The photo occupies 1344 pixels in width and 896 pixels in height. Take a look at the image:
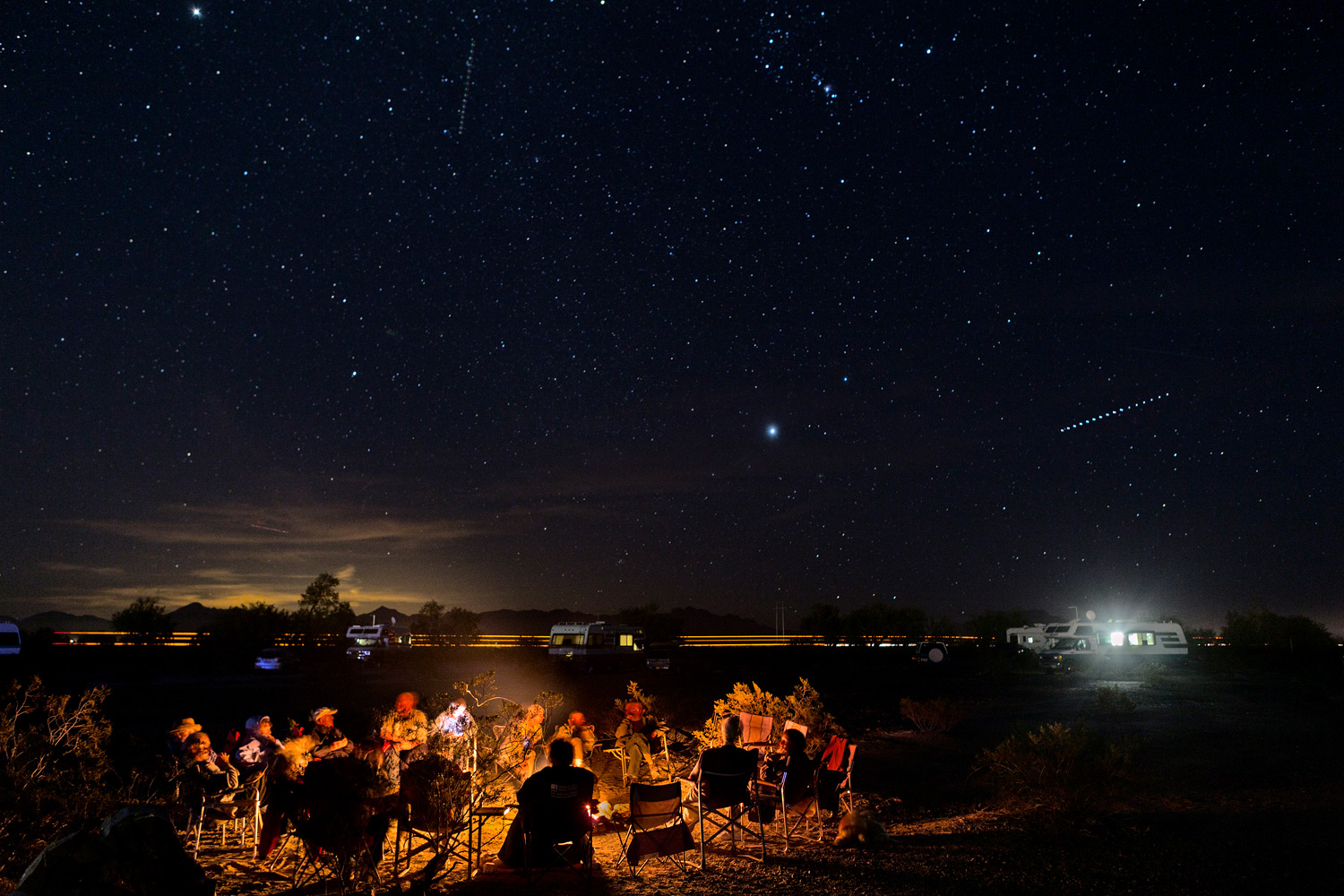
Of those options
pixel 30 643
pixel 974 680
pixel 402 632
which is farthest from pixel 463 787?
pixel 402 632

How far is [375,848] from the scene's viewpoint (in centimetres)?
472

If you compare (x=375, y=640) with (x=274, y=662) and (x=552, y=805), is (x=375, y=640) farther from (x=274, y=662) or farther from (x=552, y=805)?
(x=552, y=805)

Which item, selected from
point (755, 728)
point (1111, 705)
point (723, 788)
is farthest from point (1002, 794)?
point (1111, 705)

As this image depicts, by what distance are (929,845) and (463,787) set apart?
10.9 ft

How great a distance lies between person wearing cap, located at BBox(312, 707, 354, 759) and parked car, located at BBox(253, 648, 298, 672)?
1106 inches

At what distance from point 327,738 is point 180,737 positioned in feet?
3.53

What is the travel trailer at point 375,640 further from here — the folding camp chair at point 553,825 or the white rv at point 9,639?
the folding camp chair at point 553,825

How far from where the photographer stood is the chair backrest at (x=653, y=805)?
5361 millimetres

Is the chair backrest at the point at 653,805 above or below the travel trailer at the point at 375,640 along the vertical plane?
above

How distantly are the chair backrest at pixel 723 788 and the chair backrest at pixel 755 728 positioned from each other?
1.52 meters

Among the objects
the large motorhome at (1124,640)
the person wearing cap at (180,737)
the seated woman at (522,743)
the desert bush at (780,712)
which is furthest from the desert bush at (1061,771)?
the large motorhome at (1124,640)

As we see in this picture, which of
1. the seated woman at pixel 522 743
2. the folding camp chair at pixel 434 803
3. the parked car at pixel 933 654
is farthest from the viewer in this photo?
the parked car at pixel 933 654

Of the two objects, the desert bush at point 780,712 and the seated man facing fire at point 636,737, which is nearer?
the seated man facing fire at point 636,737

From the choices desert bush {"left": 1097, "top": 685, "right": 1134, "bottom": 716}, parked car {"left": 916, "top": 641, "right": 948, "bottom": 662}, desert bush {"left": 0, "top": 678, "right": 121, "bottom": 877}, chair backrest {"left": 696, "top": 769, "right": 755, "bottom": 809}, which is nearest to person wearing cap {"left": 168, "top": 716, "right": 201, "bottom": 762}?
desert bush {"left": 0, "top": 678, "right": 121, "bottom": 877}
